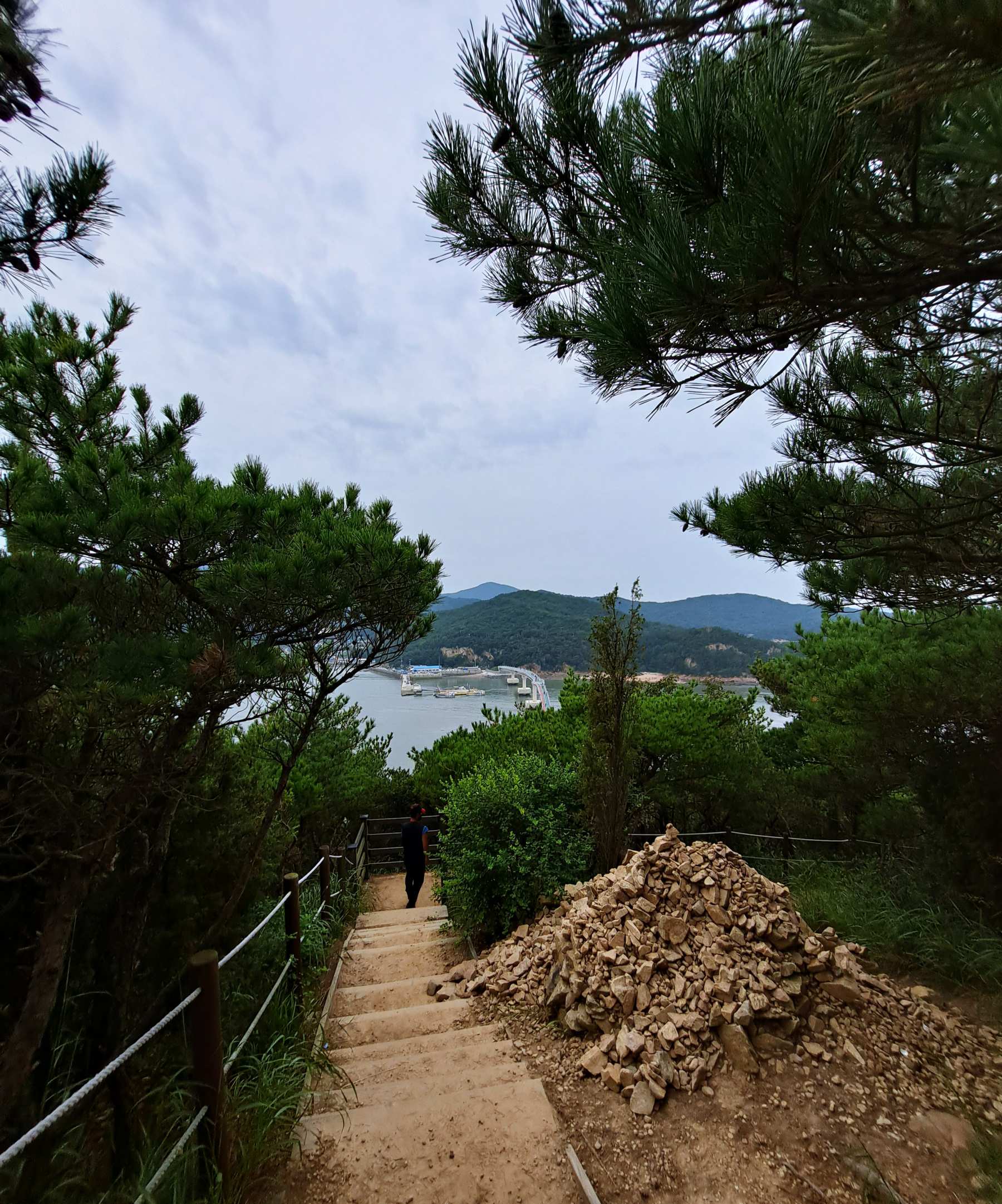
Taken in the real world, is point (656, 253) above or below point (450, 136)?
below

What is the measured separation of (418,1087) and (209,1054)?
103 centimetres

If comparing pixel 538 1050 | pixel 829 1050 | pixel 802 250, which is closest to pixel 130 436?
pixel 802 250

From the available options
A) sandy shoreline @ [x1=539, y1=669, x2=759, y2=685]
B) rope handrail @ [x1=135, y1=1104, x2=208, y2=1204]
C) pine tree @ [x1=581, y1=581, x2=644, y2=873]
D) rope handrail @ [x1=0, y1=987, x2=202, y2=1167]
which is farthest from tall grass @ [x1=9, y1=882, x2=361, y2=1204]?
sandy shoreline @ [x1=539, y1=669, x2=759, y2=685]

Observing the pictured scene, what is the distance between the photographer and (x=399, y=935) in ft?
15.8

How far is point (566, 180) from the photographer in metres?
2.14

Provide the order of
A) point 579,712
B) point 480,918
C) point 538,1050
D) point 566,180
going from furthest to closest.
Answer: point 579,712
point 480,918
point 538,1050
point 566,180

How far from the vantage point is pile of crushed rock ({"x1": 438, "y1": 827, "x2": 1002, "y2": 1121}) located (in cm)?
235

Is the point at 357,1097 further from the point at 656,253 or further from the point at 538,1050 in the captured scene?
the point at 656,253

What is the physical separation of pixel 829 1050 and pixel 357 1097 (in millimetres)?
2048

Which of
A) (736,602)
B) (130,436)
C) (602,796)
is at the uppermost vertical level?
(736,602)

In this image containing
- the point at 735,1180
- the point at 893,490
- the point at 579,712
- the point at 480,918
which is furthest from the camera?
the point at 579,712

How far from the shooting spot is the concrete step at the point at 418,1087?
2.21 metres

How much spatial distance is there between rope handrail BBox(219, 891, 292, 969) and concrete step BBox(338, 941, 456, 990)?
1321 millimetres

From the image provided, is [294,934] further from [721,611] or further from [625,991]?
[721,611]
